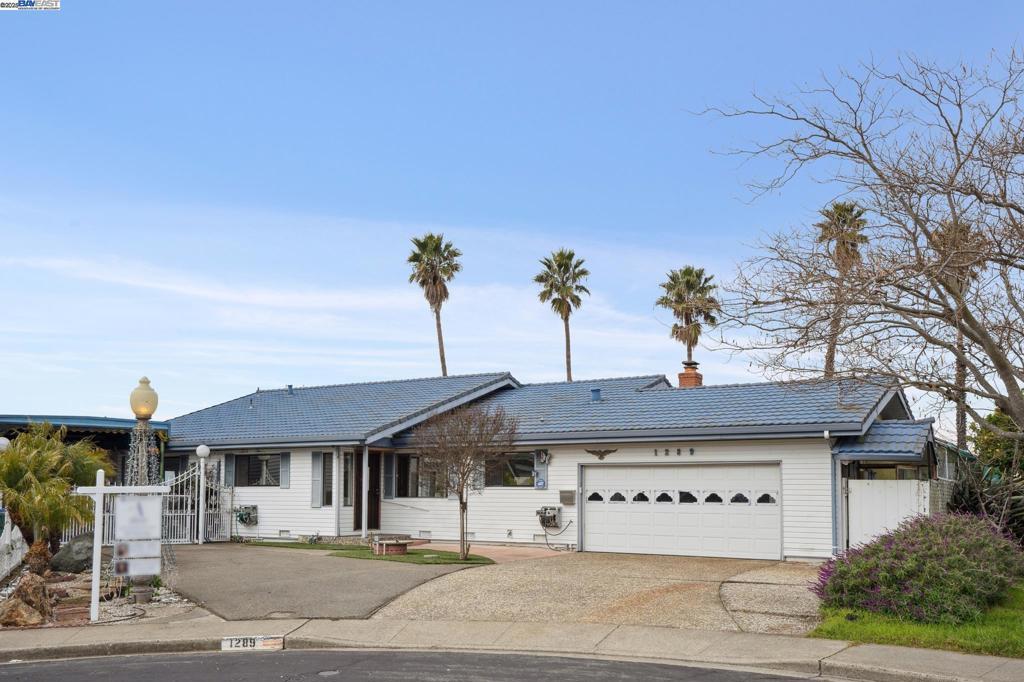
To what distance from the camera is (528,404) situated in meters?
27.9

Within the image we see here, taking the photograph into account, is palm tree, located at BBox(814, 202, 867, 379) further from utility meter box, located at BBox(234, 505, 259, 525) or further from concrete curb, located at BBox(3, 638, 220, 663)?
utility meter box, located at BBox(234, 505, 259, 525)

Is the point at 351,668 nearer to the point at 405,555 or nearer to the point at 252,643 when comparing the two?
the point at 252,643

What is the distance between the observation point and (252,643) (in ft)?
43.3

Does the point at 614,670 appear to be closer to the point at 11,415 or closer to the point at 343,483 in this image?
the point at 343,483

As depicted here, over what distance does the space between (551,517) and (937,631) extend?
12328 mm

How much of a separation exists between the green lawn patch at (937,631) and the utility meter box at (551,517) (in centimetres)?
1082

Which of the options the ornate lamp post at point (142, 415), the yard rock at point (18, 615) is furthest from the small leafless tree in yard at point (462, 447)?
the yard rock at point (18, 615)

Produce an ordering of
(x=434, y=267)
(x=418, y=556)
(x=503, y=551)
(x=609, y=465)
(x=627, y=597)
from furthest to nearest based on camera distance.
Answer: (x=434, y=267)
(x=609, y=465)
(x=503, y=551)
(x=418, y=556)
(x=627, y=597)

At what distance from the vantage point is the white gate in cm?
1933

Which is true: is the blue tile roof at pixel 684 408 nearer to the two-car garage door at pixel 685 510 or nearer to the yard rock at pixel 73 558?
the two-car garage door at pixel 685 510

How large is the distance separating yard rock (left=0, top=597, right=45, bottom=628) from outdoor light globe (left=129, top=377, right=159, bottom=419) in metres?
3.22

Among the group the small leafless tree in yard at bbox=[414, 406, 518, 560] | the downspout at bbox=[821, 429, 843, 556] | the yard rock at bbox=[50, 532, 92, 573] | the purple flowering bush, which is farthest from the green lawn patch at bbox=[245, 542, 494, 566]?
the purple flowering bush

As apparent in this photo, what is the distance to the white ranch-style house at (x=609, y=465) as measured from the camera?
20.4 meters

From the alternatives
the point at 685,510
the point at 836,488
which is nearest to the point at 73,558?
the point at 685,510
